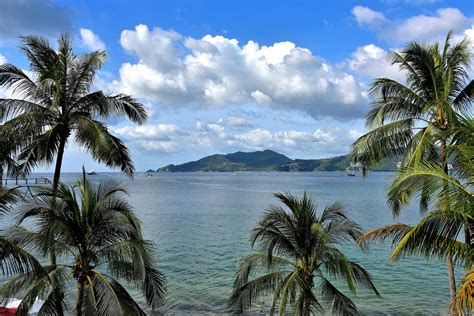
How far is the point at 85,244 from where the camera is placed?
11.7m

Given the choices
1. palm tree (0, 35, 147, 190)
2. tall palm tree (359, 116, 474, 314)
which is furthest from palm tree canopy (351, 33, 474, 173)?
palm tree (0, 35, 147, 190)

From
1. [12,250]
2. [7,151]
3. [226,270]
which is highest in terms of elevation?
[7,151]

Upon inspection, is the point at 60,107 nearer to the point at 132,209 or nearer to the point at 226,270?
the point at 132,209

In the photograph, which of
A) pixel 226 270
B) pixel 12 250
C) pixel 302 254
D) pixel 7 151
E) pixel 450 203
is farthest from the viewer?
pixel 226 270

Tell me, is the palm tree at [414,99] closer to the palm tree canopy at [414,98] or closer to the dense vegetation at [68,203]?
the palm tree canopy at [414,98]

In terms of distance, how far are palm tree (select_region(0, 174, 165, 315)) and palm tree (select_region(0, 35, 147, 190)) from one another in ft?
5.40

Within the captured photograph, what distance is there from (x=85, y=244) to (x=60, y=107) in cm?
515

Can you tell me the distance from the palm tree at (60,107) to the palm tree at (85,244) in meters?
1.65

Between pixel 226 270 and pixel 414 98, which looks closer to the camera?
pixel 414 98

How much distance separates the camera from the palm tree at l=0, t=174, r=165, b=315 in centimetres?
1091

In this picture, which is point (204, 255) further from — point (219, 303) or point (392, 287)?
point (392, 287)

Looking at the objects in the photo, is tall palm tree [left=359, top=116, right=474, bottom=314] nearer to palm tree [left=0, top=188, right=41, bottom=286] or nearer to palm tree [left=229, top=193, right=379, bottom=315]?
palm tree [left=229, top=193, right=379, bottom=315]

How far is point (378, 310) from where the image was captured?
2038 centimetres

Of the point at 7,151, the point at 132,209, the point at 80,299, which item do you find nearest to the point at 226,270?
the point at 132,209
